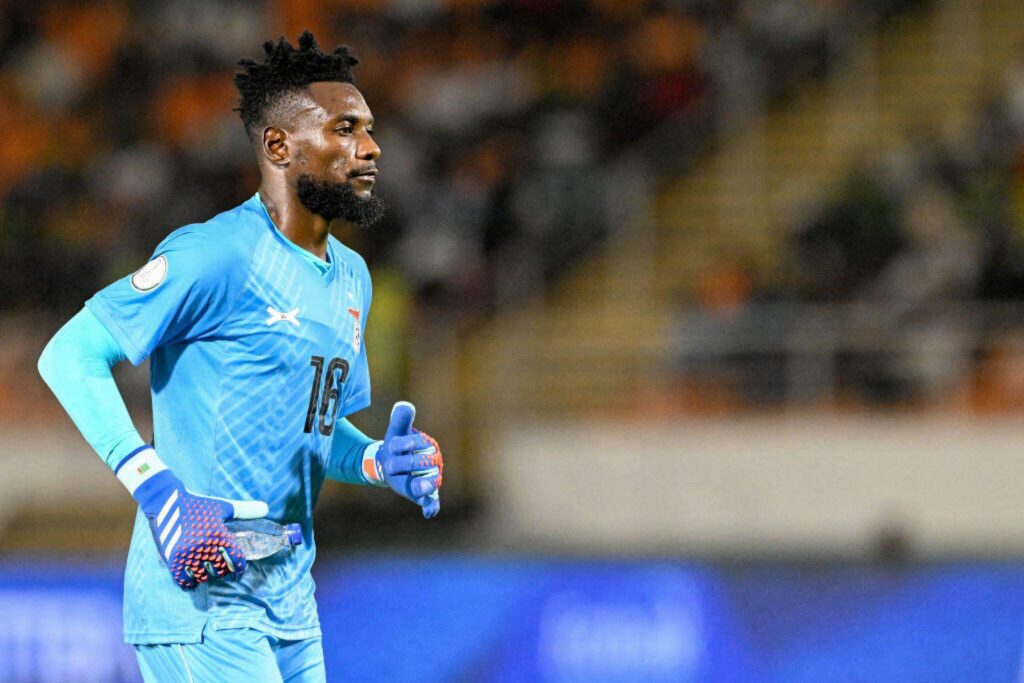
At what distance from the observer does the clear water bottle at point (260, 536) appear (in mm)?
3600

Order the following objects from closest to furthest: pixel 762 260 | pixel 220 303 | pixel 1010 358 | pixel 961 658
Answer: pixel 220 303 < pixel 961 658 < pixel 1010 358 < pixel 762 260

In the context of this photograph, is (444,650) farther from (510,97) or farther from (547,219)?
(510,97)

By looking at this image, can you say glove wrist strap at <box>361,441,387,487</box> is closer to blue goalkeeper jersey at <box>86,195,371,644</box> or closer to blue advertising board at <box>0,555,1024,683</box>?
blue goalkeeper jersey at <box>86,195,371,644</box>

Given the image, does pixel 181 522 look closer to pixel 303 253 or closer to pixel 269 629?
pixel 269 629

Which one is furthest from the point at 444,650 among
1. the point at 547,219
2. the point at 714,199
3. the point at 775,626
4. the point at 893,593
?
the point at 714,199

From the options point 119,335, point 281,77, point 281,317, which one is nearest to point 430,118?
point 281,77

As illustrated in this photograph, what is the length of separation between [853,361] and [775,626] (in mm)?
2770

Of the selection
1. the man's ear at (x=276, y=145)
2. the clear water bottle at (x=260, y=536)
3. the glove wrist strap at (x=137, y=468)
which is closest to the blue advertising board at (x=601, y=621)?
the clear water bottle at (x=260, y=536)

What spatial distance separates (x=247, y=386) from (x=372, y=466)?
453mm

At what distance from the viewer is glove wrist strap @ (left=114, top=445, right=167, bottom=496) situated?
11.1 ft

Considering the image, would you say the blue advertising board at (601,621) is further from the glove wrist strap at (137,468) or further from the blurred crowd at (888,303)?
the glove wrist strap at (137,468)

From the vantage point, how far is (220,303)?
3.58 metres

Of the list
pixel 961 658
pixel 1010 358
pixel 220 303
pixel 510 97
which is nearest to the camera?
pixel 220 303

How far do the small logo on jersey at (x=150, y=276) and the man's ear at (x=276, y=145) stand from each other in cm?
44
